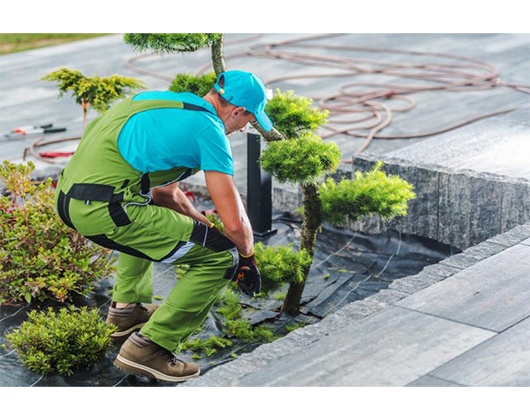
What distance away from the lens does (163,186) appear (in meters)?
5.04

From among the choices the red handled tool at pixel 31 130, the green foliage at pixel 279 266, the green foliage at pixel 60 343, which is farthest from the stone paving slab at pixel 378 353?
the red handled tool at pixel 31 130

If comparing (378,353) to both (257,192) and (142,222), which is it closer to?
(142,222)

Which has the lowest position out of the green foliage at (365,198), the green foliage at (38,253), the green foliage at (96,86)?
the green foliage at (38,253)

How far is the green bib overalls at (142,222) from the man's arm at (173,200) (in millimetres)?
294

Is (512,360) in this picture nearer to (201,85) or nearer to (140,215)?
(140,215)

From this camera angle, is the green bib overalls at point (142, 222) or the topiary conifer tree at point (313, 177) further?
the topiary conifer tree at point (313, 177)

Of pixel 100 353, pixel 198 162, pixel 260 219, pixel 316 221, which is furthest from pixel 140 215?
pixel 260 219

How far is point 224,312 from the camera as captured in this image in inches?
223

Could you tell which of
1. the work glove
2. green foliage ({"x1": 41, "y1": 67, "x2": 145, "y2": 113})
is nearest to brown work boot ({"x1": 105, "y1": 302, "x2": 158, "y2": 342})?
the work glove

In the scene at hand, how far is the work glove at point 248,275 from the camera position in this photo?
493 cm

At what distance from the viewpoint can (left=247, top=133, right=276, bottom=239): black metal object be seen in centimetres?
664

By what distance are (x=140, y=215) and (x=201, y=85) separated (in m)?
1.05

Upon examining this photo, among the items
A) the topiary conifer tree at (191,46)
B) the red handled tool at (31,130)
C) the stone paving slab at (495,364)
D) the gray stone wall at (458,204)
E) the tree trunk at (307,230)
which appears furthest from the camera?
the red handled tool at (31,130)

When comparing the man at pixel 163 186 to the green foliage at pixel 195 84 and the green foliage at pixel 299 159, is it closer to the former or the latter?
the green foliage at pixel 299 159
